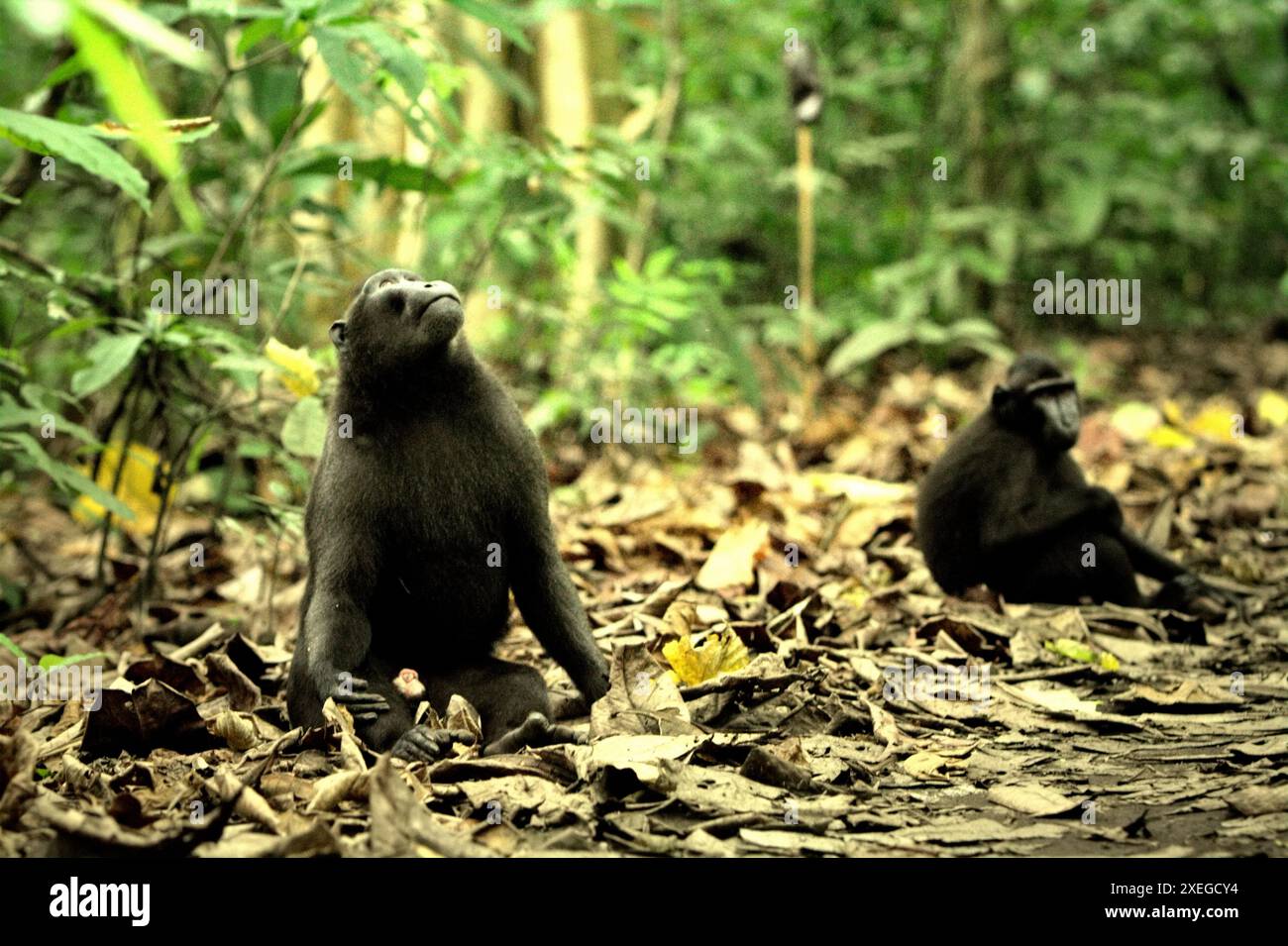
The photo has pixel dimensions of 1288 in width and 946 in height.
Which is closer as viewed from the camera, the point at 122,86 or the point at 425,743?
the point at 122,86

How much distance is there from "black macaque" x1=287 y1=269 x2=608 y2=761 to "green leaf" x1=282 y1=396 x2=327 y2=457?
27.1 inches

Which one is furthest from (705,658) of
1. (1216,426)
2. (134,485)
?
(1216,426)

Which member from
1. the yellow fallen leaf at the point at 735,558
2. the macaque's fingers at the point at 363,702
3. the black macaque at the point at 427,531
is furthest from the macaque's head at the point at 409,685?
the yellow fallen leaf at the point at 735,558

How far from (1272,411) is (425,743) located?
775cm

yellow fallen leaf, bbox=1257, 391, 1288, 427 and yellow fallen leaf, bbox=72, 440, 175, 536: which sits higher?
yellow fallen leaf, bbox=1257, 391, 1288, 427

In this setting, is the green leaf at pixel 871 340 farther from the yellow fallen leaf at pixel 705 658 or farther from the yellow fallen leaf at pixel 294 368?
the yellow fallen leaf at pixel 705 658

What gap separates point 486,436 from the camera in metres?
4.39

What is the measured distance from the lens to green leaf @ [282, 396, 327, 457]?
5.13 m

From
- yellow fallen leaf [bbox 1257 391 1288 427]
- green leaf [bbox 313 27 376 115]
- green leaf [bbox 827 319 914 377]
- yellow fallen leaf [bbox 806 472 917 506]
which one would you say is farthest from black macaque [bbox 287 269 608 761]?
yellow fallen leaf [bbox 1257 391 1288 427]

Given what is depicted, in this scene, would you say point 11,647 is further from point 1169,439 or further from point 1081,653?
point 1169,439

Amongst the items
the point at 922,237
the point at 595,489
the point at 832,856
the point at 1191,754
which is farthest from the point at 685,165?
the point at 832,856

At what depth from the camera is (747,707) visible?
4180mm

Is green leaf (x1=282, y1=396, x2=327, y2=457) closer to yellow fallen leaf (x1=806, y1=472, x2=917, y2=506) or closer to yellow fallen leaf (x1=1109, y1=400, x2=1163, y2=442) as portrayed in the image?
yellow fallen leaf (x1=806, y1=472, x2=917, y2=506)

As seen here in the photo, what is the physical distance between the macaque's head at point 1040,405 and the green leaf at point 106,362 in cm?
406
